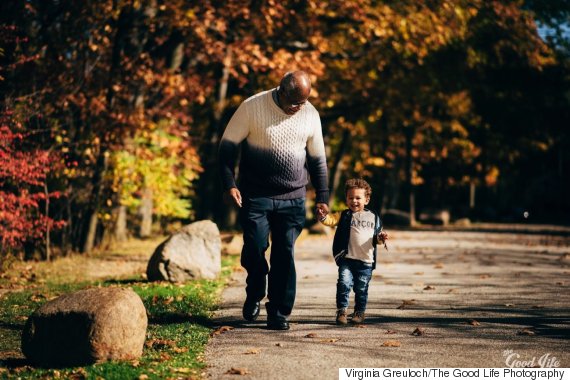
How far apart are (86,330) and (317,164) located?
2675mm

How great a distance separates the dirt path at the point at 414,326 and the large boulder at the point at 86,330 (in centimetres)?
66

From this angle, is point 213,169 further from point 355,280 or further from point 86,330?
point 86,330

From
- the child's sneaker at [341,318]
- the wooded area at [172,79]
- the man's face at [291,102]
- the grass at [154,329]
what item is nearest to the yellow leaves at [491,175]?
the wooded area at [172,79]

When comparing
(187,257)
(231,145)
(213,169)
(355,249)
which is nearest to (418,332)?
(355,249)

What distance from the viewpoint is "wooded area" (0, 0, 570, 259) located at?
42.9 ft

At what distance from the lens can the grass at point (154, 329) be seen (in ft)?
17.7

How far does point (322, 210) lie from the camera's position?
22.8 ft

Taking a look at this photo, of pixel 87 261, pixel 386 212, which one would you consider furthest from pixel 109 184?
pixel 386 212

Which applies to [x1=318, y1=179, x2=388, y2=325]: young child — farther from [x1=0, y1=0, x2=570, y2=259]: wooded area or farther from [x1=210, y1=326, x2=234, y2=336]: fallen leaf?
[x1=0, y1=0, x2=570, y2=259]: wooded area

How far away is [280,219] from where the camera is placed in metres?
6.94

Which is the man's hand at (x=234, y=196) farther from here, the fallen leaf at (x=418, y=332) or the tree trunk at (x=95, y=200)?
the tree trunk at (x=95, y=200)

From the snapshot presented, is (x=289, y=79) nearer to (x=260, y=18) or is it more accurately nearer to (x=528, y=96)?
(x=260, y=18)

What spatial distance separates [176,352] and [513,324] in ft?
10.8

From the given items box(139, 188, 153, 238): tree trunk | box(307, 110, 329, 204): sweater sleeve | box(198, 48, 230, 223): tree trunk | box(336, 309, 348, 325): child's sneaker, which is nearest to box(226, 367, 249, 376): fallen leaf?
box(336, 309, 348, 325): child's sneaker
